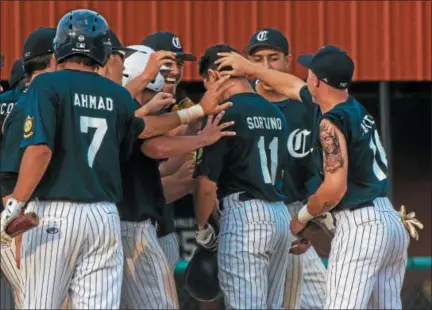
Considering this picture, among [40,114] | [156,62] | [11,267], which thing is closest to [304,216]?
[156,62]

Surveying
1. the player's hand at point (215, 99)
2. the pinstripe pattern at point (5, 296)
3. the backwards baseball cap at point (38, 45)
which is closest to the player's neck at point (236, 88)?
the player's hand at point (215, 99)

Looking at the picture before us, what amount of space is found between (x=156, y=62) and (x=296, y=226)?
4.18 feet

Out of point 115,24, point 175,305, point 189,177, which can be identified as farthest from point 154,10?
point 175,305

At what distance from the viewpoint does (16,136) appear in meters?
6.43

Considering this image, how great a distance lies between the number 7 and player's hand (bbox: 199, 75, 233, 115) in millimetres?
955

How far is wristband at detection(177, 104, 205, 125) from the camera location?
22.5 feet

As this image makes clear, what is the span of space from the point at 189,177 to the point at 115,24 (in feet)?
15.0

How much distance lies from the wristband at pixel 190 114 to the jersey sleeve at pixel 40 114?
1.07 meters

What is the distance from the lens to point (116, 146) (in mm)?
6180

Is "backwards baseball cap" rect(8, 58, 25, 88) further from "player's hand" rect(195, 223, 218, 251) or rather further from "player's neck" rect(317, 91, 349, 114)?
"player's neck" rect(317, 91, 349, 114)

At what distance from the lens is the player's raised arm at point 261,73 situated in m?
7.37

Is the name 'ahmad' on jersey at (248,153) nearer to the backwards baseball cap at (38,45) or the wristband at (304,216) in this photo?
the wristband at (304,216)

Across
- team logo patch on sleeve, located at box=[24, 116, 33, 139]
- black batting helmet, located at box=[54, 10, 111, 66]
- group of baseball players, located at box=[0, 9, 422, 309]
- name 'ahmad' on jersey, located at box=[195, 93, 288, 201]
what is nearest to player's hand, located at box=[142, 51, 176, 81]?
group of baseball players, located at box=[0, 9, 422, 309]

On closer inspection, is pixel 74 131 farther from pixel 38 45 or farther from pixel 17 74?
pixel 17 74
